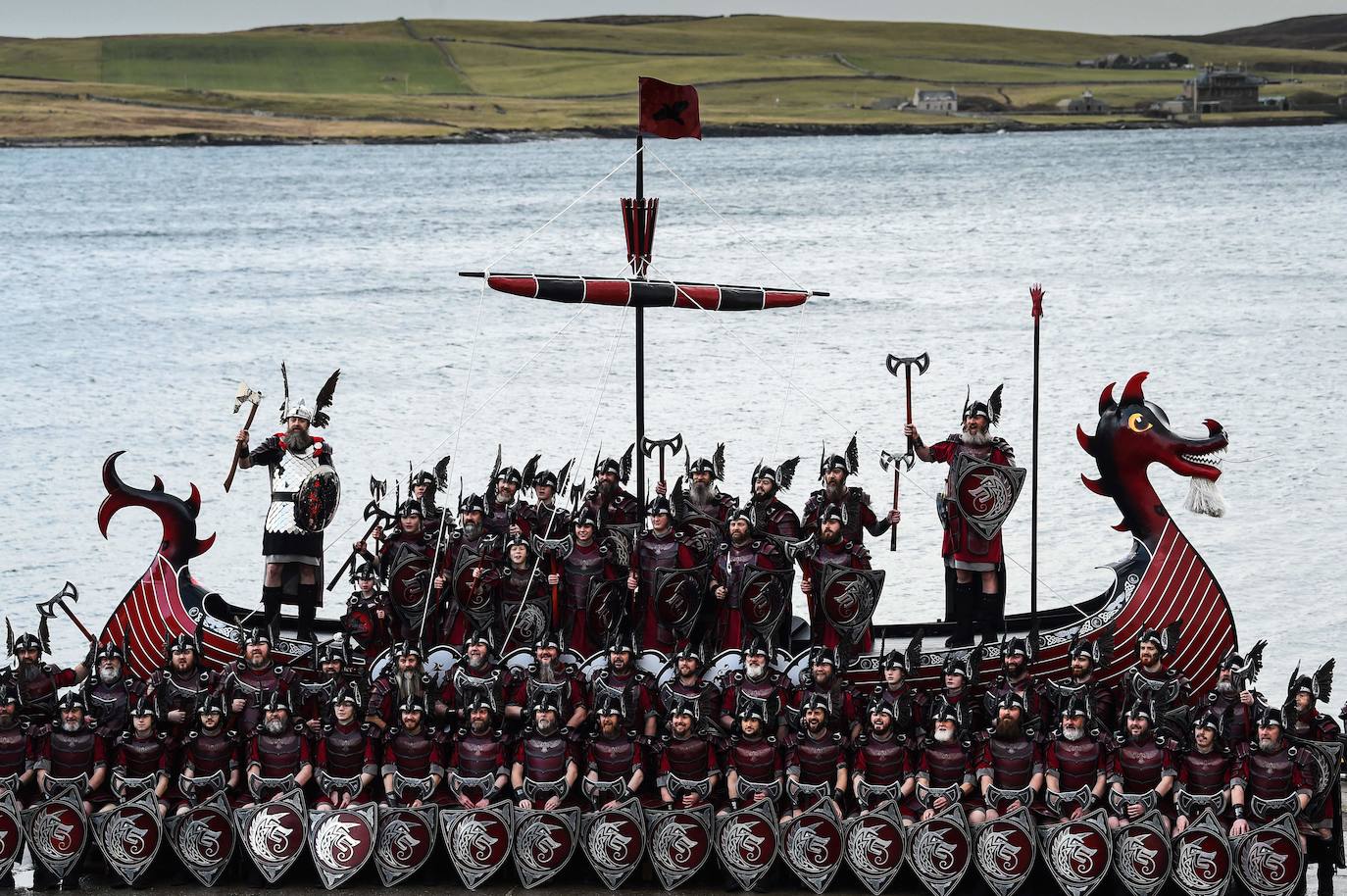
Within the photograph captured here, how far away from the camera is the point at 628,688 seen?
51.1 feet

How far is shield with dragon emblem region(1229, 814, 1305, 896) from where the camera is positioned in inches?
561

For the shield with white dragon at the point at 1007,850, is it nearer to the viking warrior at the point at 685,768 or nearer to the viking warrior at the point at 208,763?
the viking warrior at the point at 685,768

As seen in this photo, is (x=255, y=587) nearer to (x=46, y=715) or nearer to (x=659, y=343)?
(x=46, y=715)

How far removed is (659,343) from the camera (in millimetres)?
47594

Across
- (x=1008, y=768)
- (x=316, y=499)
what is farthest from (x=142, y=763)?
(x=1008, y=768)

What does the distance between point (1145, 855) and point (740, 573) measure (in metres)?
3.94

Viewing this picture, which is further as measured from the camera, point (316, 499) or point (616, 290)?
point (316, 499)

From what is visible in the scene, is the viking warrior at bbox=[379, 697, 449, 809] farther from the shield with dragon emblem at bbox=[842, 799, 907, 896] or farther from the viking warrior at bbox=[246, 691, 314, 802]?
the shield with dragon emblem at bbox=[842, 799, 907, 896]

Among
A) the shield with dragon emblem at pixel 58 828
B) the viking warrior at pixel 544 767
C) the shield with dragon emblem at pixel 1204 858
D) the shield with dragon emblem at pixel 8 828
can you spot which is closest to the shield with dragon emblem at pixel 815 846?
the viking warrior at pixel 544 767

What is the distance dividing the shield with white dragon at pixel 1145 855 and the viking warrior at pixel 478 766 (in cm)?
454

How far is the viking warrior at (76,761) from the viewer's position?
49.9ft

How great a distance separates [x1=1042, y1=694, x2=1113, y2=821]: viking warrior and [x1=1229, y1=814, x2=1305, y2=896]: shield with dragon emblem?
106 centimetres

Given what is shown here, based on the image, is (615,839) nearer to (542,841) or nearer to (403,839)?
(542,841)

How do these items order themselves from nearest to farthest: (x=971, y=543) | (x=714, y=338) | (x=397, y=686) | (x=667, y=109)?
(x=397, y=686) < (x=971, y=543) < (x=667, y=109) < (x=714, y=338)
